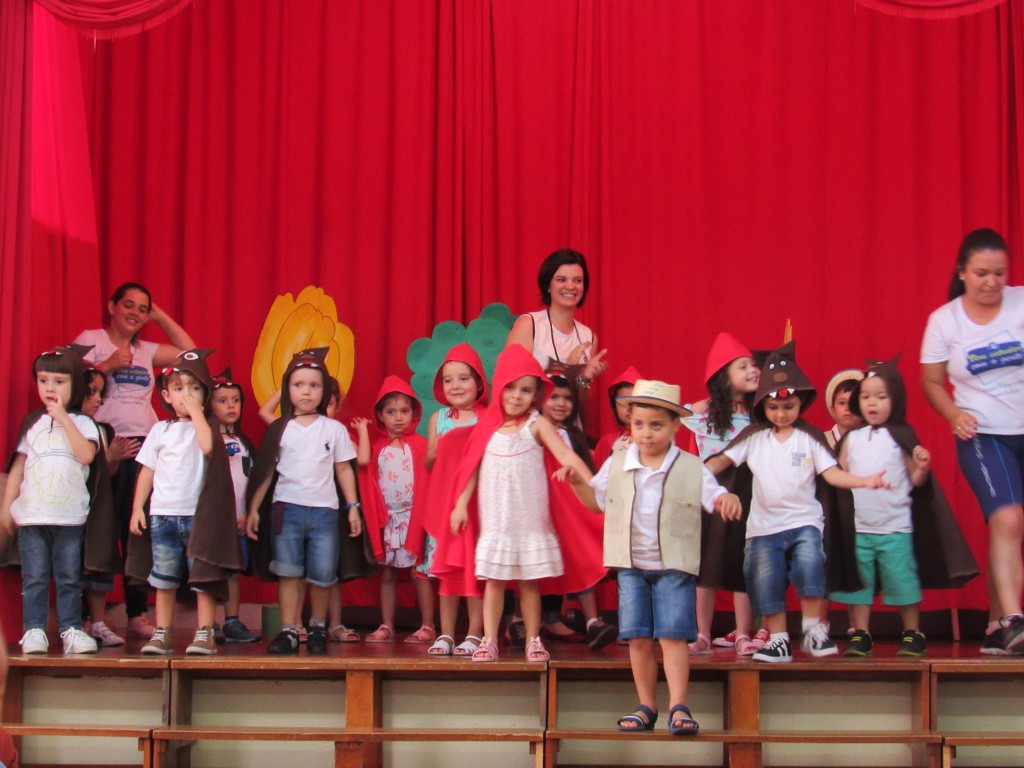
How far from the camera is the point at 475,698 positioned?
4.95 metres

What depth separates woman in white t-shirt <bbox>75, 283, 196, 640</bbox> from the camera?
581 centimetres

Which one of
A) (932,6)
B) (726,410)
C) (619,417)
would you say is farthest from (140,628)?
(932,6)

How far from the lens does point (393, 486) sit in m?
5.96

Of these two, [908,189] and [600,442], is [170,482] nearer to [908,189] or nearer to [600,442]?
[600,442]

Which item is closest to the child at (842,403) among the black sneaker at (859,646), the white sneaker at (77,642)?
the black sneaker at (859,646)

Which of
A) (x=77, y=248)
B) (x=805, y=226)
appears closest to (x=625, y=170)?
(x=805, y=226)

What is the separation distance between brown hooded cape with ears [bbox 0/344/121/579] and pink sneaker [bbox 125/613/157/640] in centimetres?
54

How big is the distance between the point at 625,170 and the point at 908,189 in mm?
1534

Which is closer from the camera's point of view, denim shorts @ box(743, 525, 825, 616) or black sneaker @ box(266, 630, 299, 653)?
denim shorts @ box(743, 525, 825, 616)

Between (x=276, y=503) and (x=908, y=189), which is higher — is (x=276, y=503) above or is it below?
below

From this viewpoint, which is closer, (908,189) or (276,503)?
(276,503)

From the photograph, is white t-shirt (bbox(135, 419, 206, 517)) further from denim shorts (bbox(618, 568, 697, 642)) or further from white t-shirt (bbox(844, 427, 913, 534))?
white t-shirt (bbox(844, 427, 913, 534))

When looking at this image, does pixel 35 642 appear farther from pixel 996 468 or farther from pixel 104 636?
pixel 996 468

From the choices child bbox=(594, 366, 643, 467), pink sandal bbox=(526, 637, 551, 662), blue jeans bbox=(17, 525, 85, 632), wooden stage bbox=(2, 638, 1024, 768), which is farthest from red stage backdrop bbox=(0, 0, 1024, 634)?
pink sandal bbox=(526, 637, 551, 662)
